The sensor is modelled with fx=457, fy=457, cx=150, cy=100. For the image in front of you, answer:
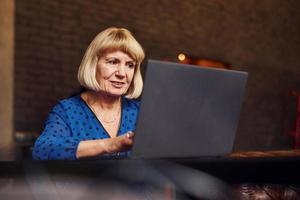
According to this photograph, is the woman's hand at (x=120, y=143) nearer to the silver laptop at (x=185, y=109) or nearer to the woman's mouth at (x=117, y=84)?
the silver laptop at (x=185, y=109)

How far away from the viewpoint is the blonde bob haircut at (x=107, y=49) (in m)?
1.88

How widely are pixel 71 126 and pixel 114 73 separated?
29 centimetres

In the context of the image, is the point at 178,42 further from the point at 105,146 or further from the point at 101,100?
the point at 105,146

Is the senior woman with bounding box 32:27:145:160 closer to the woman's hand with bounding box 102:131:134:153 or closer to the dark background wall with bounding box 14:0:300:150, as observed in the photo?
the woman's hand with bounding box 102:131:134:153

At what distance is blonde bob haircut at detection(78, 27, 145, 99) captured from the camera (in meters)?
1.88

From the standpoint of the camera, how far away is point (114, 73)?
75.4 inches

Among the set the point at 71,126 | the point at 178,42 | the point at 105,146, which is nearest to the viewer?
the point at 105,146

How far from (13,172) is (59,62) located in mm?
2565

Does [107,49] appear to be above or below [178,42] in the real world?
below

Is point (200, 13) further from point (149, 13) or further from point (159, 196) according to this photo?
point (159, 196)

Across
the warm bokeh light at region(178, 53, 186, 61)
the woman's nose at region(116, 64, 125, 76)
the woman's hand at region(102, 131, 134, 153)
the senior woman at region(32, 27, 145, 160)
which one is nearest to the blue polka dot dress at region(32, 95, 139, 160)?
the senior woman at region(32, 27, 145, 160)

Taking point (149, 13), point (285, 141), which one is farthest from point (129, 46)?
point (285, 141)

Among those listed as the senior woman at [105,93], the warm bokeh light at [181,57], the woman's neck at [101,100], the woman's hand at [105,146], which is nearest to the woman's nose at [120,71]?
the senior woman at [105,93]

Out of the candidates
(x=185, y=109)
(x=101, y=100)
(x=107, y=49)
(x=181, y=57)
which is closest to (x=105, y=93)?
(x=101, y=100)
